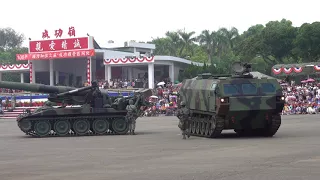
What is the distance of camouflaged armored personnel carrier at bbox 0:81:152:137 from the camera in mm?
25203

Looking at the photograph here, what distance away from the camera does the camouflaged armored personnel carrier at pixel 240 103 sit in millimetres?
20484

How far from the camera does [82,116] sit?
25406 millimetres

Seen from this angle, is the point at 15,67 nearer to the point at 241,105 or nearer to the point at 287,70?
the point at 287,70

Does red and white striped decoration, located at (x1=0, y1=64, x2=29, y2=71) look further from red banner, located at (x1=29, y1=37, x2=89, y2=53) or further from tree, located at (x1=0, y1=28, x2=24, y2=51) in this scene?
tree, located at (x1=0, y1=28, x2=24, y2=51)

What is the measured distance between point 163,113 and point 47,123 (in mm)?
22425

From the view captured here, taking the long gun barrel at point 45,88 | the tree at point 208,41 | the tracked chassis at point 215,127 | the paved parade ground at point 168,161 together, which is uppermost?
the tree at point 208,41

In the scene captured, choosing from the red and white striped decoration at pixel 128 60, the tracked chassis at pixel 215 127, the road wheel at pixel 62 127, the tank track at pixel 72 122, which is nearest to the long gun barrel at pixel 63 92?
the tank track at pixel 72 122

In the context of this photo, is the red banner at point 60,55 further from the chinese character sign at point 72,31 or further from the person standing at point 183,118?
the person standing at point 183,118

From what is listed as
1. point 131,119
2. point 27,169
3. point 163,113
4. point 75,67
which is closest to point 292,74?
point 163,113

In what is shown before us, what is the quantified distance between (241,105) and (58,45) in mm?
37723

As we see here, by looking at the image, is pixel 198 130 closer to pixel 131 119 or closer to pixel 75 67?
pixel 131 119

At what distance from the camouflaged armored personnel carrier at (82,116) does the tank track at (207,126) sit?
12.1 ft

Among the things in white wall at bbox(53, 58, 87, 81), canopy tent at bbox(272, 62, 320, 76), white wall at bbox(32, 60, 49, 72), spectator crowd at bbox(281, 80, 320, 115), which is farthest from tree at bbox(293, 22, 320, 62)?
white wall at bbox(32, 60, 49, 72)

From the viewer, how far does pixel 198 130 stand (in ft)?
73.7
